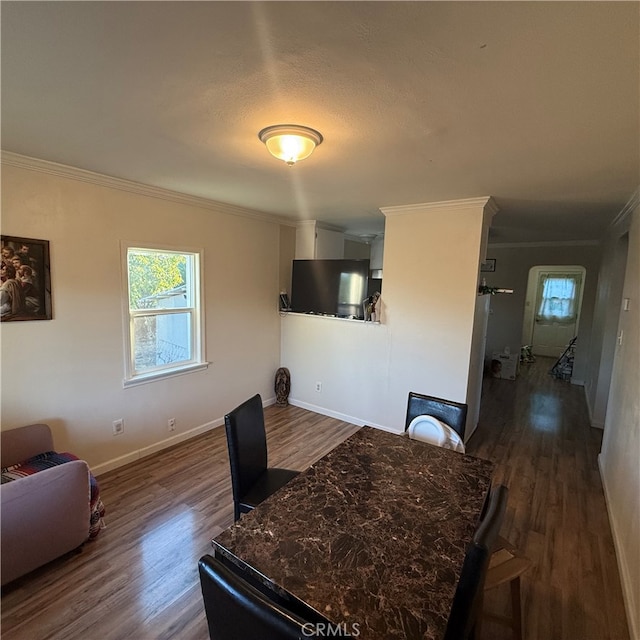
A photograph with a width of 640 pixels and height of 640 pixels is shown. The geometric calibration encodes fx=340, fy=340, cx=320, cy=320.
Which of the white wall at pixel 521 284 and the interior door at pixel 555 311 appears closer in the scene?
the white wall at pixel 521 284

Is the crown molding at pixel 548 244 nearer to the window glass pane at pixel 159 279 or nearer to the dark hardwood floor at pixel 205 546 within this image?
the dark hardwood floor at pixel 205 546

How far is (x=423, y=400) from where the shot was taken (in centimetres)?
241

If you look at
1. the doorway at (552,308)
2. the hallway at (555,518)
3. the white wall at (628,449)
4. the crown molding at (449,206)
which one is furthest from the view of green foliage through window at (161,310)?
the doorway at (552,308)

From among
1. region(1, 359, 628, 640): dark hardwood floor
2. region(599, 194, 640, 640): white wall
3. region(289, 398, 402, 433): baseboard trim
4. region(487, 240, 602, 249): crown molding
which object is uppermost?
region(487, 240, 602, 249): crown molding

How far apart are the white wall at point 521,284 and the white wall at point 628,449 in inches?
127

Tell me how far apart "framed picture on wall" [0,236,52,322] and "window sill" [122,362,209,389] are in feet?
2.83

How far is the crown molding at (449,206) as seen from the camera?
3020mm

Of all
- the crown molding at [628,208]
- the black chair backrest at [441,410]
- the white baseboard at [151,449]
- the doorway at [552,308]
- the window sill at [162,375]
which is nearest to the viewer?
the black chair backrest at [441,410]

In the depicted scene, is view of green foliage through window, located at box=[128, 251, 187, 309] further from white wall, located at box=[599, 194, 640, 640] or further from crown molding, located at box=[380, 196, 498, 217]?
white wall, located at box=[599, 194, 640, 640]

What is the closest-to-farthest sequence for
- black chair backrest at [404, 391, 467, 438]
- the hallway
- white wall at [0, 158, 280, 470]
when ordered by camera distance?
the hallway
black chair backrest at [404, 391, 467, 438]
white wall at [0, 158, 280, 470]

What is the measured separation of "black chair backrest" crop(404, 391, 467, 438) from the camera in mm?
2217

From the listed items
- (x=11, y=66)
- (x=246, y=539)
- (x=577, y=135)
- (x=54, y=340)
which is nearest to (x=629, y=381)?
(x=577, y=135)

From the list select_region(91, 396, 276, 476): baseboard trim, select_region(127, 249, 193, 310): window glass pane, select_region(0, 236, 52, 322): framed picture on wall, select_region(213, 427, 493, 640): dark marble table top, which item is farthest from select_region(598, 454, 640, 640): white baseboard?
select_region(0, 236, 52, 322): framed picture on wall

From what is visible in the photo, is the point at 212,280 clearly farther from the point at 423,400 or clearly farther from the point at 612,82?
→ the point at 612,82
